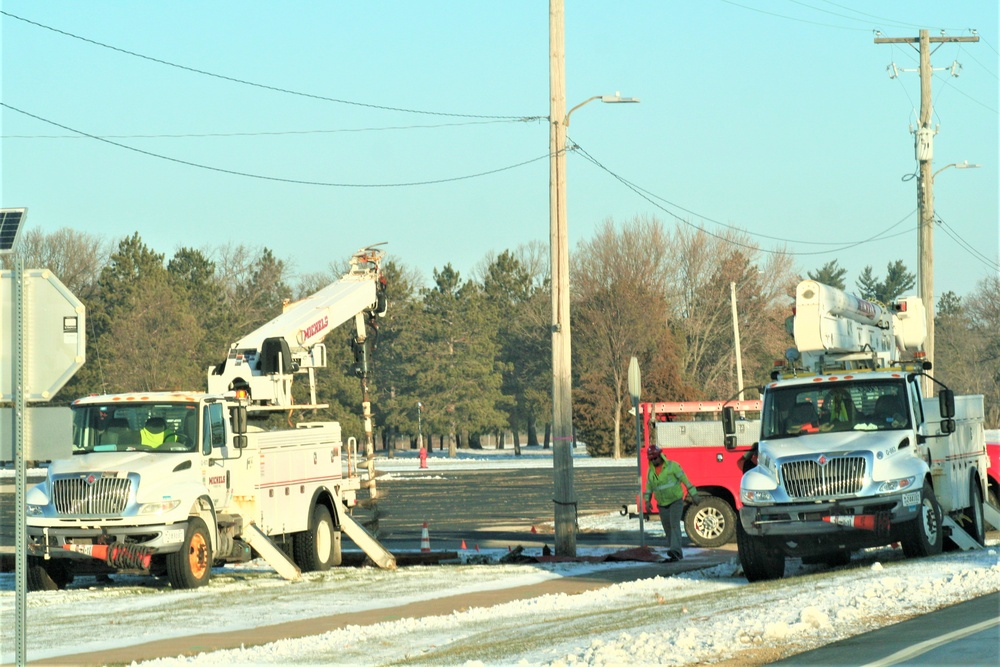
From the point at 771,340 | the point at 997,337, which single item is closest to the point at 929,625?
the point at 771,340

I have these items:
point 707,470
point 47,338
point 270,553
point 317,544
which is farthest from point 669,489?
point 47,338

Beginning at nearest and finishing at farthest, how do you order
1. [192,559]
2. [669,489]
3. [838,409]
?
[192,559] < [838,409] < [669,489]

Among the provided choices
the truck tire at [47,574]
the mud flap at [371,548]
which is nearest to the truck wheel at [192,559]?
the truck tire at [47,574]

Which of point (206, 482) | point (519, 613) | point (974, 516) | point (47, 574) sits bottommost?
point (519, 613)

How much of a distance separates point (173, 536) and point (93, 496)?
1102 mm

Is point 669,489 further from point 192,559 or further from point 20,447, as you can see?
point 20,447

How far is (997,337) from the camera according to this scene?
9575cm

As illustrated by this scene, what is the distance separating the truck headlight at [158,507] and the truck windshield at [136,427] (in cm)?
102

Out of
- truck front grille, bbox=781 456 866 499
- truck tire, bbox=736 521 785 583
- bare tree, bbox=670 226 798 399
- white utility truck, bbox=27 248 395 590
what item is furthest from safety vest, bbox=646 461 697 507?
A: bare tree, bbox=670 226 798 399

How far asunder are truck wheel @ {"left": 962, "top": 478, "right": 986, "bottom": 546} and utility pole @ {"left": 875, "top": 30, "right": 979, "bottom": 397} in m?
11.2

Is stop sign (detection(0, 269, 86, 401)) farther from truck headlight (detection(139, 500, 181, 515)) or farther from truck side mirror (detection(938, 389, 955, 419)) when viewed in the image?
truck side mirror (detection(938, 389, 955, 419))

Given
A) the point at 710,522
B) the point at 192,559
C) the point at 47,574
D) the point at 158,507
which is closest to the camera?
the point at 158,507

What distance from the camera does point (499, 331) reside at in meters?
104

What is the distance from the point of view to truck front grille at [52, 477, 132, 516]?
54.5 feet
